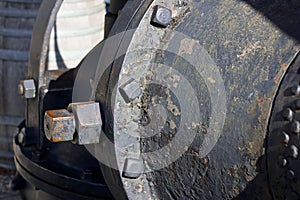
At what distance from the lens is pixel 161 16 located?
1.17 metres

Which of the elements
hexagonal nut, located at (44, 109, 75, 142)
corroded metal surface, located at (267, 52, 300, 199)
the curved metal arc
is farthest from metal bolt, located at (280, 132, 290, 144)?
the curved metal arc

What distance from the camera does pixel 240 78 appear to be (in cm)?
106

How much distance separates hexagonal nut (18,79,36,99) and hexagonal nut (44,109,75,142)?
0.76 metres

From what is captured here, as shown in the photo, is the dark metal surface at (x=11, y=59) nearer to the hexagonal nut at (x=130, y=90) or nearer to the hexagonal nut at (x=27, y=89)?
the hexagonal nut at (x=27, y=89)

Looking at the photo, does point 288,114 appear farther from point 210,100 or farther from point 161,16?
point 161,16

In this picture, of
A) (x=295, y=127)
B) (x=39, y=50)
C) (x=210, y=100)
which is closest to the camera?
(x=295, y=127)

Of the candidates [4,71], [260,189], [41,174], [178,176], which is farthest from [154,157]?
[4,71]

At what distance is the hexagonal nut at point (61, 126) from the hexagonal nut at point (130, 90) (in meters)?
0.12

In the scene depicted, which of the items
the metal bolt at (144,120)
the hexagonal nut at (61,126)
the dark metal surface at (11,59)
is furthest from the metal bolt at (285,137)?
the dark metal surface at (11,59)

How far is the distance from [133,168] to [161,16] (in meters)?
0.31

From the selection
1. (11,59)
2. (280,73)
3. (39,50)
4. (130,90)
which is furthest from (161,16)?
(11,59)

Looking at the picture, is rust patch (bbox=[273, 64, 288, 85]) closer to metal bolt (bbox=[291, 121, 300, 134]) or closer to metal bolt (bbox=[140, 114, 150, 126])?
metal bolt (bbox=[291, 121, 300, 134])

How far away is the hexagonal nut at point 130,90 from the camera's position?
44.3 inches

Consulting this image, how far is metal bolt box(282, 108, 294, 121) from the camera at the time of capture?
0.96 m
